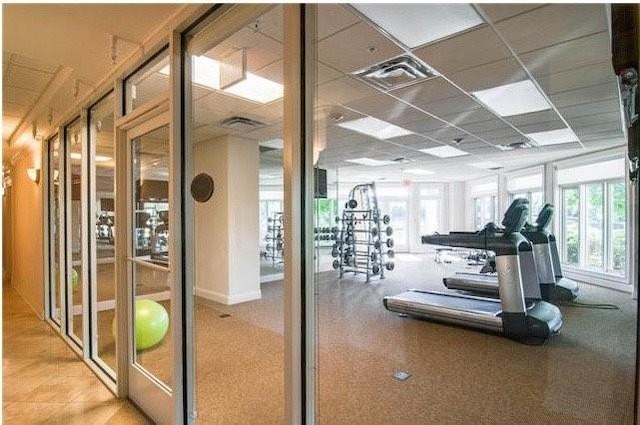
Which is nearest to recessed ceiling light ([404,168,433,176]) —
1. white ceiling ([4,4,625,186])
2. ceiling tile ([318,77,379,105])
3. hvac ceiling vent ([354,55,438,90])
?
white ceiling ([4,4,625,186])

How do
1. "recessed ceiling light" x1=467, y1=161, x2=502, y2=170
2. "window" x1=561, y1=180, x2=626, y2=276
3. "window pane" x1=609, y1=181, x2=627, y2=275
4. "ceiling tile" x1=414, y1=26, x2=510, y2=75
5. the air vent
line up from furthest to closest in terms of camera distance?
"recessed ceiling light" x1=467, y1=161, x2=502, y2=170
the air vent
"ceiling tile" x1=414, y1=26, x2=510, y2=75
"window" x1=561, y1=180, x2=626, y2=276
"window pane" x1=609, y1=181, x2=627, y2=275

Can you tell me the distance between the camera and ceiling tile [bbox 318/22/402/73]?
2.77 m

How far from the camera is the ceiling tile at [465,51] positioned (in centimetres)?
288

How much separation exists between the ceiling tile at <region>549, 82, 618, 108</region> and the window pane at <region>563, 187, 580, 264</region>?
105cm

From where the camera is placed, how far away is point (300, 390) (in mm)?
1787

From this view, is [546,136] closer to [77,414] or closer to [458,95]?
[458,95]

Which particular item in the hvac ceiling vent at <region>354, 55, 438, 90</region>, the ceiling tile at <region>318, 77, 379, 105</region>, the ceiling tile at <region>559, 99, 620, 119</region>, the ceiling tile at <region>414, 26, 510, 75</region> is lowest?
the ceiling tile at <region>559, 99, 620, 119</region>

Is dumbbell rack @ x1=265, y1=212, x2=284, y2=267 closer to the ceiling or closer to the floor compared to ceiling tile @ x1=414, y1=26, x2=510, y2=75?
closer to the floor

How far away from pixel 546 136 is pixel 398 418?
196 inches

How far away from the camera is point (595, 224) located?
283cm

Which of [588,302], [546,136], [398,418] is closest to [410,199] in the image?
[546,136]

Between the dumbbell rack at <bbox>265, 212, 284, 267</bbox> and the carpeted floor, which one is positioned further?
the carpeted floor

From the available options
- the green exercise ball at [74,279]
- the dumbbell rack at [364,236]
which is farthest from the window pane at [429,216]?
the green exercise ball at [74,279]

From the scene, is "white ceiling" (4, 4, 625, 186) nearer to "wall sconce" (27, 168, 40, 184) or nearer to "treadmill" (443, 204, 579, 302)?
"treadmill" (443, 204, 579, 302)
